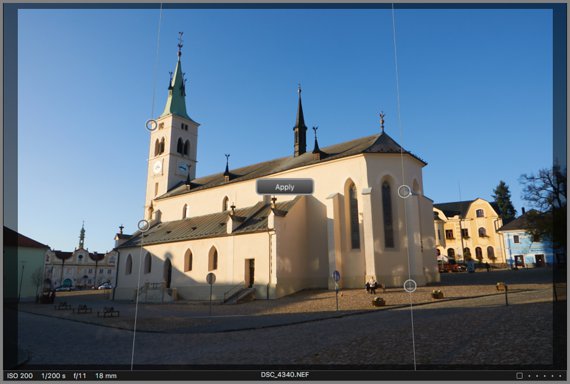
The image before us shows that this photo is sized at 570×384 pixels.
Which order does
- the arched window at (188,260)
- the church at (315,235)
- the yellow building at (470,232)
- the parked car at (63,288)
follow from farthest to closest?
the yellow building at (470,232) < the arched window at (188,260) < the church at (315,235) < the parked car at (63,288)

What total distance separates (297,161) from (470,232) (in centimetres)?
2849

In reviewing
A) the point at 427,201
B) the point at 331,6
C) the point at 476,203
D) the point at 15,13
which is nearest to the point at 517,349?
the point at 331,6

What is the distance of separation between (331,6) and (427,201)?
26415 millimetres

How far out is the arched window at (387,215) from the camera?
2585 cm

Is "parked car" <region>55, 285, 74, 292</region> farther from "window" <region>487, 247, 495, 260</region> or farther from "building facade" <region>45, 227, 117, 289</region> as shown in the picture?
"window" <region>487, 247, 495, 260</region>

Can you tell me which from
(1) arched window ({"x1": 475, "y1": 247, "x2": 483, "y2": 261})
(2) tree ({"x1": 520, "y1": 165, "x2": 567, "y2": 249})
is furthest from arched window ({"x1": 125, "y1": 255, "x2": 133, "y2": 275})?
(1) arched window ({"x1": 475, "y1": 247, "x2": 483, "y2": 261})

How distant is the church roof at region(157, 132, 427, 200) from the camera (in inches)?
1086

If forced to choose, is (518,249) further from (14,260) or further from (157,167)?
(14,260)

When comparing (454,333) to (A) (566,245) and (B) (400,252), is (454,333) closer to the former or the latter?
(A) (566,245)

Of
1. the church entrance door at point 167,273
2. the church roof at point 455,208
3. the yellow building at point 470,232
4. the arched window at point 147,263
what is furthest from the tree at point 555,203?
the church roof at point 455,208

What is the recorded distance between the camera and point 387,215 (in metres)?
26.4

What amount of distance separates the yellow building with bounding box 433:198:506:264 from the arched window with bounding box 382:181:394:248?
19.0 meters

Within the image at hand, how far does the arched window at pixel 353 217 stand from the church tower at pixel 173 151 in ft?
56.6

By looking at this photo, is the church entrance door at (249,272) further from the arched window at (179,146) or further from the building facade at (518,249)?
the building facade at (518,249)
